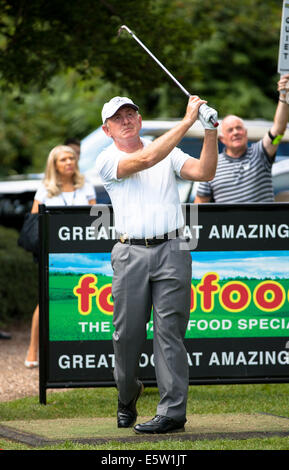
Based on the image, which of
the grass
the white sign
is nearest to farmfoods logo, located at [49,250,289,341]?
the grass

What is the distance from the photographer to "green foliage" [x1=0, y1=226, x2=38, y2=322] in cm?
1090

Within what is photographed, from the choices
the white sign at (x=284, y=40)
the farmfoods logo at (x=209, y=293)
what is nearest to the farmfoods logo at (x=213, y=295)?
the farmfoods logo at (x=209, y=293)

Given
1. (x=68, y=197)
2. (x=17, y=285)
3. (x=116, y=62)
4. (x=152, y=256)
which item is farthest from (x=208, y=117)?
(x=17, y=285)

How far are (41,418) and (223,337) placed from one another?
1.43 meters

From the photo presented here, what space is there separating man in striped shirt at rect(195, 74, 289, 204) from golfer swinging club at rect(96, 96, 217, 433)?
2287mm

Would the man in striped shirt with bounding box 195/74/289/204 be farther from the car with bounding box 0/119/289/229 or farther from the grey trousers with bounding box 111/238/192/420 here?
the grey trousers with bounding box 111/238/192/420

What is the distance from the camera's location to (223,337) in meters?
6.64

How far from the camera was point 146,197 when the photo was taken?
547cm

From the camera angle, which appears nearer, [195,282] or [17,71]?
[195,282]

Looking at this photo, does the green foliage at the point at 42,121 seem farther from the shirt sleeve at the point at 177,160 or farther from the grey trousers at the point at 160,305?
the grey trousers at the point at 160,305

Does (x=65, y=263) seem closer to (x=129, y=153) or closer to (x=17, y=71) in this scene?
(x=129, y=153)

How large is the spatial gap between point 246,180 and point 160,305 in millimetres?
2581
